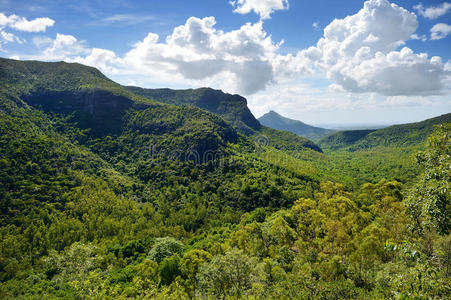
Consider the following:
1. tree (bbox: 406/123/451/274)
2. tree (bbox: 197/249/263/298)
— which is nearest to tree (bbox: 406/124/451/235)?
tree (bbox: 406/123/451/274)

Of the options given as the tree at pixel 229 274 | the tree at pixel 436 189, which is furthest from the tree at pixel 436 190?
the tree at pixel 229 274

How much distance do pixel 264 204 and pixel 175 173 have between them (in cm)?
6745

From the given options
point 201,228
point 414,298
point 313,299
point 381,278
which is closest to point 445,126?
point 414,298

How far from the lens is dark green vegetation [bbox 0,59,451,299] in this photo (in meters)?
20.7

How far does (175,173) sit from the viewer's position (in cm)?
14400

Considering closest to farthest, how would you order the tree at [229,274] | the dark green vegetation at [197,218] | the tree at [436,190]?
1. the tree at [436,190]
2. the dark green vegetation at [197,218]
3. the tree at [229,274]

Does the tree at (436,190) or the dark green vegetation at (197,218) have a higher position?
the tree at (436,190)

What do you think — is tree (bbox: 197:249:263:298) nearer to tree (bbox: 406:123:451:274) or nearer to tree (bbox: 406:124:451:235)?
tree (bbox: 406:123:451:274)

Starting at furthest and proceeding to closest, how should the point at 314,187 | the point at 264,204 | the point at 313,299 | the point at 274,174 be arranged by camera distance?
1. the point at 274,174
2. the point at 314,187
3. the point at 264,204
4. the point at 313,299

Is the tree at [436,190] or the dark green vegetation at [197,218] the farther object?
the dark green vegetation at [197,218]

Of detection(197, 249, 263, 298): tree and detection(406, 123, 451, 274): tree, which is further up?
detection(406, 123, 451, 274): tree

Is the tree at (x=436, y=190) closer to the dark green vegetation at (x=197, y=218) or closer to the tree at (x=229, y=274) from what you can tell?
the dark green vegetation at (x=197, y=218)

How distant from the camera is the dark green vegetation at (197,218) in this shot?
2066cm

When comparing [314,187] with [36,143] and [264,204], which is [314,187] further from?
[36,143]
